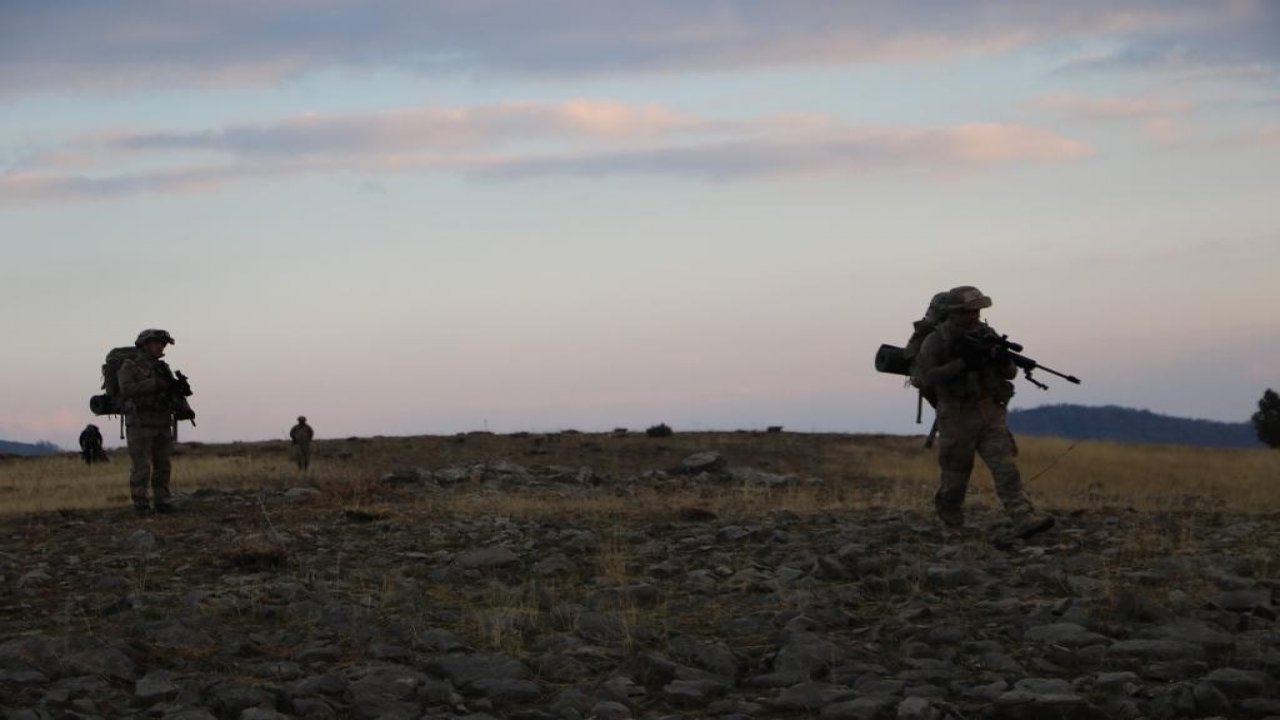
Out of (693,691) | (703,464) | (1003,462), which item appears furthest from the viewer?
(703,464)

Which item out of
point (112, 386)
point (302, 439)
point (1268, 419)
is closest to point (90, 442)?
point (302, 439)

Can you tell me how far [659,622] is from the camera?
33.9 ft

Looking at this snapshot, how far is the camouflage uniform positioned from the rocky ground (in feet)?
12.1

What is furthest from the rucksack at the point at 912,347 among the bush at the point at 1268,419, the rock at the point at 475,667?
the bush at the point at 1268,419

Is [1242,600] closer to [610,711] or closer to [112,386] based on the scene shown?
[610,711]

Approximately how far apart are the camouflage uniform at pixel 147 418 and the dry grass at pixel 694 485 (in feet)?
6.04

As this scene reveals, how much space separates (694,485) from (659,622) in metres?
16.2

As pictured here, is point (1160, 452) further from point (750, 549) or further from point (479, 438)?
point (750, 549)

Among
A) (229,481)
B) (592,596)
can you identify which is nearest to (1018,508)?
(592,596)

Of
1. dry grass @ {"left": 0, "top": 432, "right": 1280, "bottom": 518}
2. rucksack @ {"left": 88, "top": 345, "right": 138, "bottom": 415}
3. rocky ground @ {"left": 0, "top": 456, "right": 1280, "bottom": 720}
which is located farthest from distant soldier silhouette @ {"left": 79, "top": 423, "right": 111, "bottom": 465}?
rocky ground @ {"left": 0, "top": 456, "right": 1280, "bottom": 720}

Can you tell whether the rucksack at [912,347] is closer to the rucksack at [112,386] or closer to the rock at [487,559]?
the rock at [487,559]

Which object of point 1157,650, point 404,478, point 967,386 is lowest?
point 1157,650

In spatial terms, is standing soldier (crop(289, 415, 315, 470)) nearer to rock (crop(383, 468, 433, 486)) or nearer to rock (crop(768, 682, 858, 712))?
rock (crop(383, 468, 433, 486))

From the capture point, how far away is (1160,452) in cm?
3925
